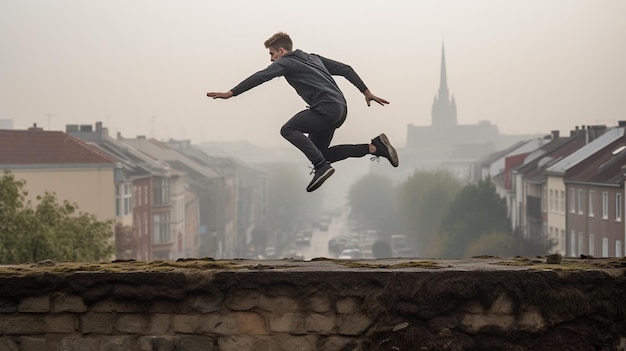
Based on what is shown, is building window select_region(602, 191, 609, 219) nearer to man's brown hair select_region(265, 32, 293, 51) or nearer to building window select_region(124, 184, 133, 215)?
building window select_region(124, 184, 133, 215)

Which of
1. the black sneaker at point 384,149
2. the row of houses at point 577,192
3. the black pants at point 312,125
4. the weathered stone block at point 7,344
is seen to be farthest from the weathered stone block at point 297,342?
the row of houses at point 577,192

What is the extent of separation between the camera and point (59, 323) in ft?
37.8

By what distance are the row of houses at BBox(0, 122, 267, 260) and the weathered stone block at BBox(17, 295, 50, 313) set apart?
67679mm

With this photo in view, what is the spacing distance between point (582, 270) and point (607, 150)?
70.6 meters

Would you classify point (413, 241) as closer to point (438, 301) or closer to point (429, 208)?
point (429, 208)

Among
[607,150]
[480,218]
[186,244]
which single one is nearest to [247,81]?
[607,150]

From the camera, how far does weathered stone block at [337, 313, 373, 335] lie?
11258 millimetres

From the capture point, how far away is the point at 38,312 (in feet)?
37.9

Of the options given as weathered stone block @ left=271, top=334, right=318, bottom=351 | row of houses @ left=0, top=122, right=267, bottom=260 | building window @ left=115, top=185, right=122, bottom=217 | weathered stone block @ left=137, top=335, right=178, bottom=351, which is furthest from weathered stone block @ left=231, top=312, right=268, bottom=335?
building window @ left=115, top=185, right=122, bottom=217

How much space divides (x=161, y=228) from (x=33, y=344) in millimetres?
101687

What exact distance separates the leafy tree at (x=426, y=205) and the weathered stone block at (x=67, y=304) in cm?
10904

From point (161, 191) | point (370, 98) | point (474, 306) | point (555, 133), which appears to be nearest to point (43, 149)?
point (161, 191)

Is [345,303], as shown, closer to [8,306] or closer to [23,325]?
[23,325]

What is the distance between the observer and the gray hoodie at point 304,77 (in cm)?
1384
